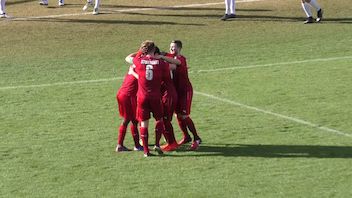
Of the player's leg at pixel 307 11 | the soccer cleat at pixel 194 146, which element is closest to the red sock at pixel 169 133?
the soccer cleat at pixel 194 146

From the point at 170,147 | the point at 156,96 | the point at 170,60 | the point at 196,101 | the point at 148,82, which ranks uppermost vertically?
the point at 170,60

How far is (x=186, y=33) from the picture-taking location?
2591 centimetres

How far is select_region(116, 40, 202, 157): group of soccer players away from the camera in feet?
48.0

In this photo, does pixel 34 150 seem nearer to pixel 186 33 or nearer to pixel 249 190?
pixel 249 190

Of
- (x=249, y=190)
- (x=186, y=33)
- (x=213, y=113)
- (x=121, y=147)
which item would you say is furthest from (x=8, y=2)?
(x=249, y=190)

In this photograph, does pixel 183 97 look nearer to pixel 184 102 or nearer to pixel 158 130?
pixel 184 102

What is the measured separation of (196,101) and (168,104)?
4.01 m

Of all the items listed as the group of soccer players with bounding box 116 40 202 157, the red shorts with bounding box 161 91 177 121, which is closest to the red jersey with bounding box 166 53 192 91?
the group of soccer players with bounding box 116 40 202 157

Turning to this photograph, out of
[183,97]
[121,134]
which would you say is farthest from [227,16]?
[121,134]

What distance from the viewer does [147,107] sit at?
14742mm

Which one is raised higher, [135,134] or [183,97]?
[183,97]

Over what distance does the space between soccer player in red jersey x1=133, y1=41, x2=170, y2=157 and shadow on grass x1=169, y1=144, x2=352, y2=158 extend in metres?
0.97

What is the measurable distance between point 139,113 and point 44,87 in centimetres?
636

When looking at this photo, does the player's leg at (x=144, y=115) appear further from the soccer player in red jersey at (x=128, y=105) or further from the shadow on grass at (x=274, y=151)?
the shadow on grass at (x=274, y=151)
